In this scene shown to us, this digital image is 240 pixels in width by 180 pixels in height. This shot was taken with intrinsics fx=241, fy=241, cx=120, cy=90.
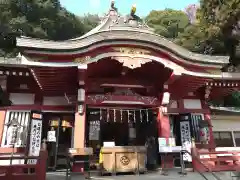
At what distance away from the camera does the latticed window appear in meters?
9.70

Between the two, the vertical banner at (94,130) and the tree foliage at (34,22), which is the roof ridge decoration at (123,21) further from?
the tree foliage at (34,22)

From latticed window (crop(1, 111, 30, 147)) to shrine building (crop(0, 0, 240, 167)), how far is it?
0.04m

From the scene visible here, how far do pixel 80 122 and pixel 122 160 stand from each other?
2.18 m

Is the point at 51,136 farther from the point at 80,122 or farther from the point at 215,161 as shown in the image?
the point at 215,161

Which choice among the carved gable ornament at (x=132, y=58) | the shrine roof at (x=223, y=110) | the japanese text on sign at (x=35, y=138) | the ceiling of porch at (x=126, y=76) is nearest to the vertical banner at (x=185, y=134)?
the ceiling of porch at (x=126, y=76)

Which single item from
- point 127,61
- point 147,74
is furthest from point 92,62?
point 147,74

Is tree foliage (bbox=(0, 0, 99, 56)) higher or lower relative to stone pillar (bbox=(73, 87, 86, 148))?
higher

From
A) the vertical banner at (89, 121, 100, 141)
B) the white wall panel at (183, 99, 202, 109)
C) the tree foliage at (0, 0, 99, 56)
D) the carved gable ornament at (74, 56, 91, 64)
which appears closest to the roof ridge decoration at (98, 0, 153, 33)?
the carved gable ornament at (74, 56, 91, 64)

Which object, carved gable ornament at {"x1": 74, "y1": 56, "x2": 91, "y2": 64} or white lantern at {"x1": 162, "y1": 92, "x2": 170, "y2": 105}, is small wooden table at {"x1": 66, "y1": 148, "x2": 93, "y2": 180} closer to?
carved gable ornament at {"x1": 74, "y1": 56, "x2": 91, "y2": 64}

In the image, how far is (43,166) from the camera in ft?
23.4

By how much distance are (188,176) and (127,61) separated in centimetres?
476

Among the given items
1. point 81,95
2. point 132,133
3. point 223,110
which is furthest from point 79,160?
point 223,110

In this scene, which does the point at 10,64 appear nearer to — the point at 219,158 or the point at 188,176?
the point at 188,176

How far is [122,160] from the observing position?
9.07m
